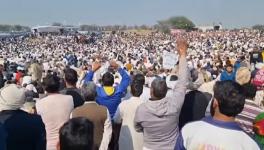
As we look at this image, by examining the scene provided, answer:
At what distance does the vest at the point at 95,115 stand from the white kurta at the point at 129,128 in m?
0.33

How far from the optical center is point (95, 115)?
508 cm

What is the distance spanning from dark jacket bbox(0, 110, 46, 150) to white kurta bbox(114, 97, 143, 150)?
1387 millimetres

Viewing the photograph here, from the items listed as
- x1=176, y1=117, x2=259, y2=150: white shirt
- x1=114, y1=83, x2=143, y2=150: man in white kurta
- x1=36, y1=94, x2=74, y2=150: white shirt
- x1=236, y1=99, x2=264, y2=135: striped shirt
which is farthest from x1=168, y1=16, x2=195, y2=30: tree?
x1=176, y1=117, x2=259, y2=150: white shirt

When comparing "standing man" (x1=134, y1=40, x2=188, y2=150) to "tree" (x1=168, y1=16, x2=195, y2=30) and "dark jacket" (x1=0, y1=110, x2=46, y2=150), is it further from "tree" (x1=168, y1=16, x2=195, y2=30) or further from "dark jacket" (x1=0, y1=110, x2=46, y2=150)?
"tree" (x1=168, y1=16, x2=195, y2=30)

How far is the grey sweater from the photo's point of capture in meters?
4.72

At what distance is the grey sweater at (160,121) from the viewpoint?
15.5 ft

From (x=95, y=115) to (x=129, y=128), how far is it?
477 mm

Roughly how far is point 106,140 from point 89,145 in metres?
2.46

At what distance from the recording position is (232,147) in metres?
2.97

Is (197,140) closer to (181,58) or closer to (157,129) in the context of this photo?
(181,58)

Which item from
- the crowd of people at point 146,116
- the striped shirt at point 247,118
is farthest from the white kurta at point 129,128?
the striped shirt at point 247,118

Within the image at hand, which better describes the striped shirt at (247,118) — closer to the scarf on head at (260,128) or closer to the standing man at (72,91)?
the scarf on head at (260,128)

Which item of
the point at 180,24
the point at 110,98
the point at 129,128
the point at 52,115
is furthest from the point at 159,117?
the point at 180,24

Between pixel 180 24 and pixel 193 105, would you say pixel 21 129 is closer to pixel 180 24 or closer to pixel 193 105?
pixel 193 105
